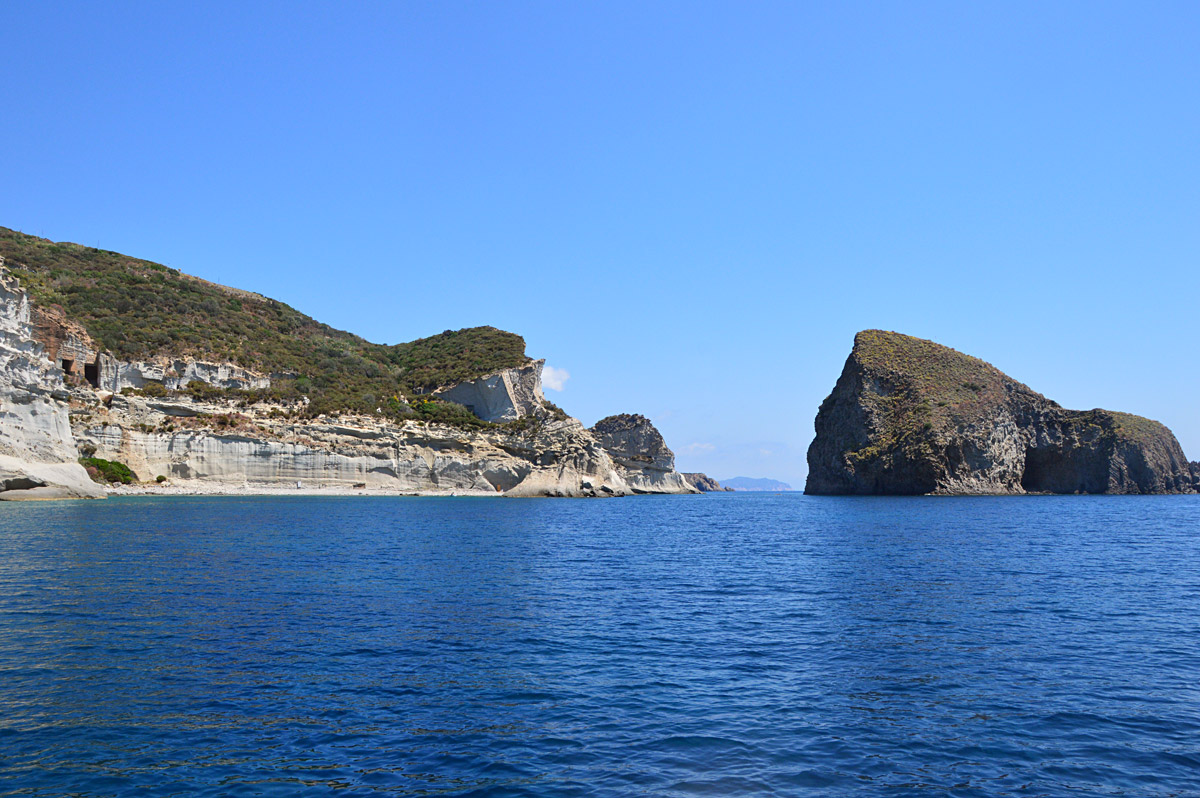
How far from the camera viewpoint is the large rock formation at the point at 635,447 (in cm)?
15400

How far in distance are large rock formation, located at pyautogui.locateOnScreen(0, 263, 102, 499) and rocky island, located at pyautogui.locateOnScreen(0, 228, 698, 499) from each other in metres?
0.11

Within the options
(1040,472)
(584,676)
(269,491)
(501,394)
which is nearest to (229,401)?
(269,491)

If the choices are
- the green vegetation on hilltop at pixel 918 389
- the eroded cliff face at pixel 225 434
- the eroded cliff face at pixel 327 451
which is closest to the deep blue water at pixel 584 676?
the eroded cliff face at pixel 225 434

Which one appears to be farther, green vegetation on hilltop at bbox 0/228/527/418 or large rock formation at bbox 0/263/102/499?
green vegetation on hilltop at bbox 0/228/527/418

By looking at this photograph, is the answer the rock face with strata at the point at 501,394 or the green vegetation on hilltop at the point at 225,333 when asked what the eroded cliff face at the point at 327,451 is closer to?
the green vegetation on hilltop at the point at 225,333

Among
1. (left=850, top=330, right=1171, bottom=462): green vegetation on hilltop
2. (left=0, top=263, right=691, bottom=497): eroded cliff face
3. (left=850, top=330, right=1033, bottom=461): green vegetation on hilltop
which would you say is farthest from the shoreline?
(left=850, top=330, right=1171, bottom=462): green vegetation on hilltop

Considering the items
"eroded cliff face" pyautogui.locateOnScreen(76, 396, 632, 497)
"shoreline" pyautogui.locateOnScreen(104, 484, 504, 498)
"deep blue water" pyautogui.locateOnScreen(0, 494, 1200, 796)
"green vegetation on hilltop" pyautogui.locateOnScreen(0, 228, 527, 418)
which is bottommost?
"deep blue water" pyautogui.locateOnScreen(0, 494, 1200, 796)

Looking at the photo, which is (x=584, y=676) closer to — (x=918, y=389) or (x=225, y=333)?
(x=225, y=333)

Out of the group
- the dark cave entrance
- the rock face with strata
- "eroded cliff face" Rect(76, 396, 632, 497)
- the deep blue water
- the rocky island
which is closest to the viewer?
the deep blue water

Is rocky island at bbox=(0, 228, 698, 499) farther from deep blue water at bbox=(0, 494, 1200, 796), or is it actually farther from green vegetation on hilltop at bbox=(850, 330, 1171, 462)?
green vegetation on hilltop at bbox=(850, 330, 1171, 462)

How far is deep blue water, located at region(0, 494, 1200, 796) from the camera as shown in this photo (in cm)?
953

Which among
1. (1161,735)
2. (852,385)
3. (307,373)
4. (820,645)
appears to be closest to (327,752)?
(820,645)

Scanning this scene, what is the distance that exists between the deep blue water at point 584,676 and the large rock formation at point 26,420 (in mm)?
26240

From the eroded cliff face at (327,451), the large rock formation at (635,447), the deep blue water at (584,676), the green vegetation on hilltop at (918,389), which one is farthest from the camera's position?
the large rock formation at (635,447)
